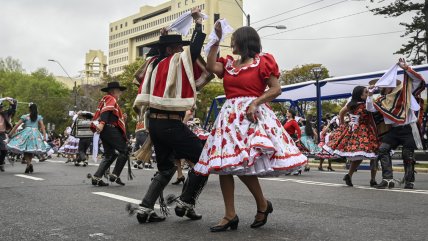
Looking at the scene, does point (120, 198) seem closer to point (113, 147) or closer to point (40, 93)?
point (113, 147)

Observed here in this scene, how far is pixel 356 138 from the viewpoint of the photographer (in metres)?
9.11

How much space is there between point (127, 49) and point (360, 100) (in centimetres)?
14741

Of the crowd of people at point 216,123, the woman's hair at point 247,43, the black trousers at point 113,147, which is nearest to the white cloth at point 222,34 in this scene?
the crowd of people at point 216,123

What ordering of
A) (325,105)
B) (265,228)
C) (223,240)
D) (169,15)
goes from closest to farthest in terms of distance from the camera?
(223,240) → (265,228) → (325,105) → (169,15)

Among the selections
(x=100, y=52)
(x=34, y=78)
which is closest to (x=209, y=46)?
(x=34, y=78)

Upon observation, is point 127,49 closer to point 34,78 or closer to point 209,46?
point 34,78

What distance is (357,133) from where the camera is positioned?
30.0 ft

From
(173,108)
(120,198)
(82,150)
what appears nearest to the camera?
(173,108)

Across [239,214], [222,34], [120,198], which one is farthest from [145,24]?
[222,34]

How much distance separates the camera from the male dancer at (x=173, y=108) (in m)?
5.06

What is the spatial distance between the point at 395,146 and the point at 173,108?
17.1ft

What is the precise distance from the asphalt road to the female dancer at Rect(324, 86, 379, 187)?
743 millimetres

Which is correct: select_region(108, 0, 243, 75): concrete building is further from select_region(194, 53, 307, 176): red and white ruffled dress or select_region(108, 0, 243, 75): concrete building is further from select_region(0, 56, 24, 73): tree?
select_region(194, 53, 307, 176): red and white ruffled dress

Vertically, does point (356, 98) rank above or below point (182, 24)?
below
